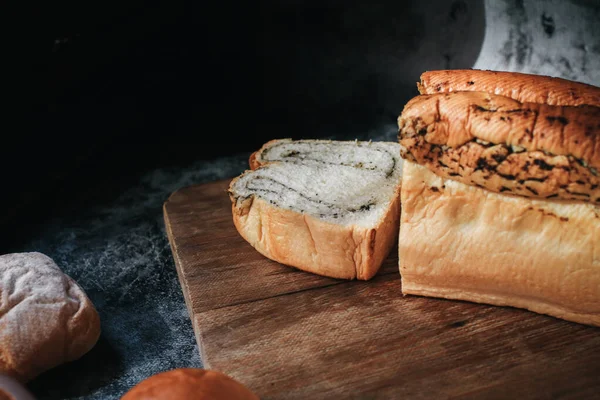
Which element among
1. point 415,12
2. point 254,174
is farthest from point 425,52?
point 254,174

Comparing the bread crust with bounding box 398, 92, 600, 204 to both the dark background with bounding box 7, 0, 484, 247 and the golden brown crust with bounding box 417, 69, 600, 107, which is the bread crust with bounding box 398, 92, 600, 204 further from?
the dark background with bounding box 7, 0, 484, 247

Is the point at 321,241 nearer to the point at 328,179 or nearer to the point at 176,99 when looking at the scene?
the point at 328,179

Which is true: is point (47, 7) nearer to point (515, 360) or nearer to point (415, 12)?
point (415, 12)

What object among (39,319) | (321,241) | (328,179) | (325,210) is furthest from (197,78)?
(39,319)

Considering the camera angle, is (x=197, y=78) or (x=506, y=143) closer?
(x=506, y=143)

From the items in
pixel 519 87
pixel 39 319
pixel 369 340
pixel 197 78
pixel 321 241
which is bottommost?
pixel 369 340

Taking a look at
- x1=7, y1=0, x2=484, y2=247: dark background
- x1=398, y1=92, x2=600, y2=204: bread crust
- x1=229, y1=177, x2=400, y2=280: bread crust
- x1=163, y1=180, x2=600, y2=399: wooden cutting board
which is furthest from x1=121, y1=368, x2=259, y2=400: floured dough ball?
x1=7, y1=0, x2=484, y2=247: dark background

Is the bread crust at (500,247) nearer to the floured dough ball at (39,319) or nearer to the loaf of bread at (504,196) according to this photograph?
the loaf of bread at (504,196)
